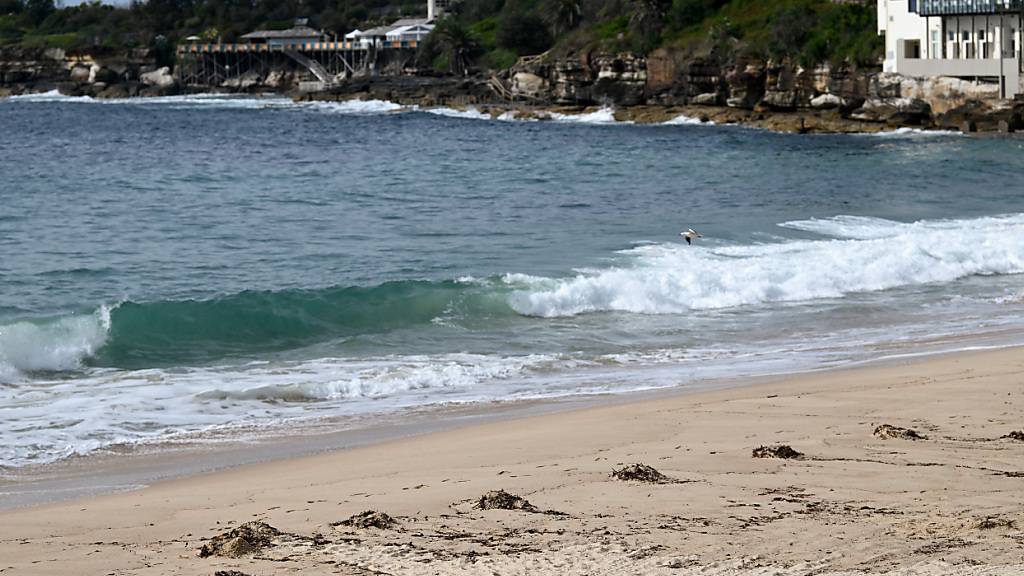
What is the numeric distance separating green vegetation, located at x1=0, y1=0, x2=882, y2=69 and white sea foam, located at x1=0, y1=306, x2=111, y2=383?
50.4 metres

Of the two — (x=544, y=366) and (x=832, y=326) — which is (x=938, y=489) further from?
(x=832, y=326)

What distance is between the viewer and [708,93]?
68250mm

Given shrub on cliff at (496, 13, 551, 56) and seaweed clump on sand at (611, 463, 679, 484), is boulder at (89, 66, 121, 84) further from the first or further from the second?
seaweed clump on sand at (611, 463, 679, 484)

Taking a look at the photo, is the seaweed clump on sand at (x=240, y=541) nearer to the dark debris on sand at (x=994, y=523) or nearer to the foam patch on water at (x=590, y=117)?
the dark debris on sand at (x=994, y=523)

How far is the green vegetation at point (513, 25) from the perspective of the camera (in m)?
64.1

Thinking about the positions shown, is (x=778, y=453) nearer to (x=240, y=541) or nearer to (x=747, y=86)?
(x=240, y=541)

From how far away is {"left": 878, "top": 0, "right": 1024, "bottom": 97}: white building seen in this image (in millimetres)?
51562

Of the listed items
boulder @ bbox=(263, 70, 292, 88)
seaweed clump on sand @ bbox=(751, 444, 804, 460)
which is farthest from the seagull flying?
boulder @ bbox=(263, 70, 292, 88)

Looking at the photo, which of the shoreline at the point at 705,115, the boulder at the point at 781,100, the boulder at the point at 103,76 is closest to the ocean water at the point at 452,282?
the shoreline at the point at 705,115

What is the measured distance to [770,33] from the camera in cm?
6588

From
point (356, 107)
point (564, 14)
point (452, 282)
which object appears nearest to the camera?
point (452, 282)

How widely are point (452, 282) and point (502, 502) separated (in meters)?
11.3

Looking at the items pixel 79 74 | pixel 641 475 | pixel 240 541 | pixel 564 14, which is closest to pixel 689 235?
pixel 641 475

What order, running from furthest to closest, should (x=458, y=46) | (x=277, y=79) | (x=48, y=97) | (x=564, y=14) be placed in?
1. (x=277, y=79)
2. (x=48, y=97)
3. (x=458, y=46)
4. (x=564, y=14)
